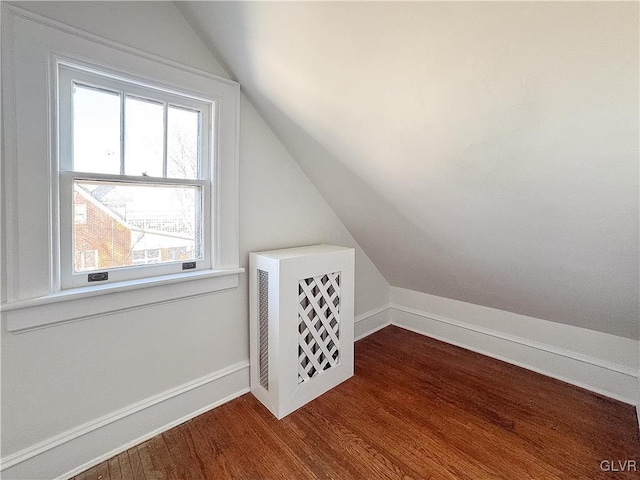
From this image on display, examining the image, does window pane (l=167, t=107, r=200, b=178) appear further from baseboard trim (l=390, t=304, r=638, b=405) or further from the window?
baseboard trim (l=390, t=304, r=638, b=405)

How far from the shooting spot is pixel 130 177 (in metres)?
1.47

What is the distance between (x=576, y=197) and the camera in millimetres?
1242

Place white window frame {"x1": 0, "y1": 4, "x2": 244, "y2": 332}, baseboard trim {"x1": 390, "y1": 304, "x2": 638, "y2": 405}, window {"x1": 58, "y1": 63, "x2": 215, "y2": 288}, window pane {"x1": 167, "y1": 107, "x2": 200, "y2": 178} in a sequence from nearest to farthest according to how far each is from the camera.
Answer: white window frame {"x1": 0, "y1": 4, "x2": 244, "y2": 332} → window {"x1": 58, "y1": 63, "x2": 215, "y2": 288} → window pane {"x1": 167, "y1": 107, "x2": 200, "y2": 178} → baseboard trim {"x1": 390, "y1": 304, "x2": 638, "y2": 405}

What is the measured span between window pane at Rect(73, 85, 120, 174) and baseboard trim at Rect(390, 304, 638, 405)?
2.80 m

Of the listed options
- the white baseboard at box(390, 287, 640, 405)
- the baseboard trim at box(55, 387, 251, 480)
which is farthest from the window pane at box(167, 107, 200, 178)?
the white baseboard at box(390, 287, 640, 405)

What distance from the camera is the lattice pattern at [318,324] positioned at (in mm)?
1847

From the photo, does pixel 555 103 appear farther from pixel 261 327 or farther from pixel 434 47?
pixel 261 327

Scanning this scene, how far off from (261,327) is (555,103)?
5.97ft

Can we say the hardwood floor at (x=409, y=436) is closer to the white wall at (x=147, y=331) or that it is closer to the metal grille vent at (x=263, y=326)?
the metal grille vent at (x=263, y=326)

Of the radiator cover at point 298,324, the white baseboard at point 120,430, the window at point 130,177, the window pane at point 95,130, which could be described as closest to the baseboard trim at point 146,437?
the white baseboard at point 120,430

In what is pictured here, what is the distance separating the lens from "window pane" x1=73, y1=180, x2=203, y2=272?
1393 mm

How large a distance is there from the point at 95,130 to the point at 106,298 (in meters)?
0.82

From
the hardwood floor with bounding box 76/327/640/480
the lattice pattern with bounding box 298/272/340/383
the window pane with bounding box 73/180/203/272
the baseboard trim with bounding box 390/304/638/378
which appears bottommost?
the hardwood floor with bounding box 76/327/640/480

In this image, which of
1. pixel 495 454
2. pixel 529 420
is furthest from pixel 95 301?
pixel 529 420
